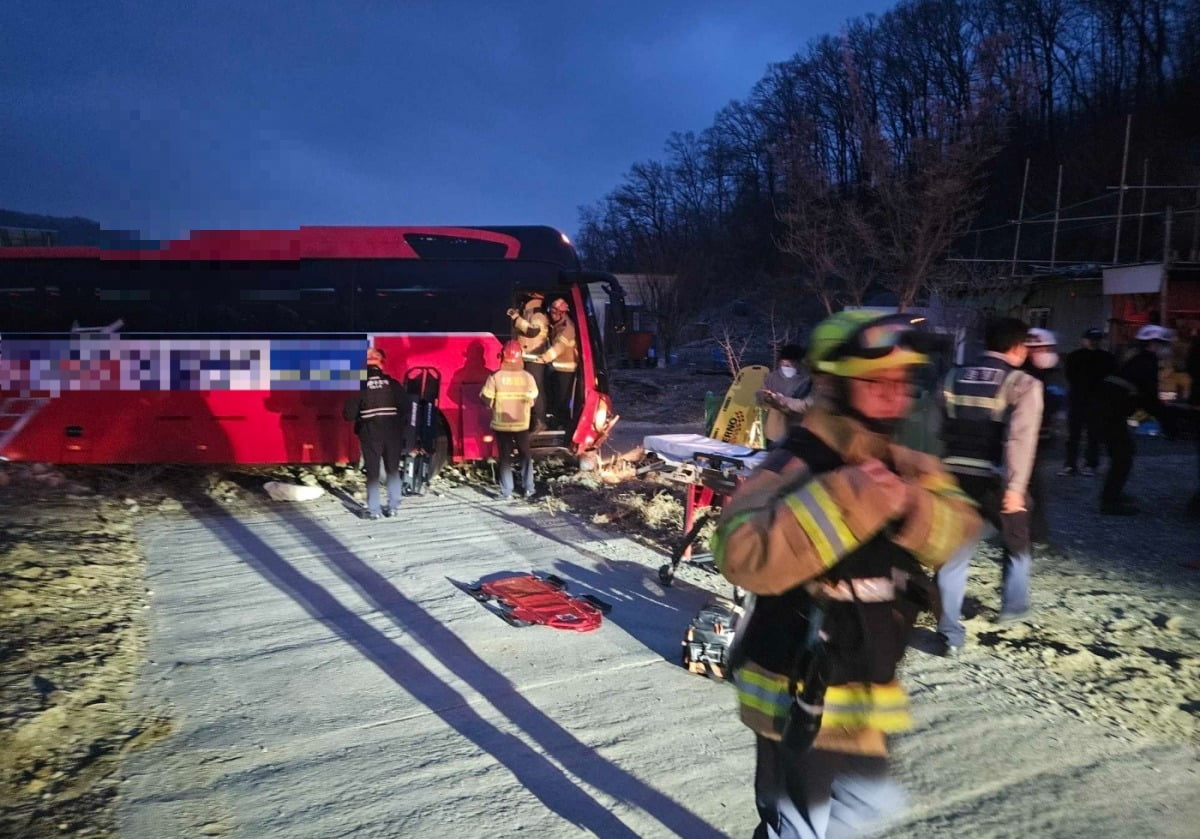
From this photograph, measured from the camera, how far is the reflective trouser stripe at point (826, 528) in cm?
212

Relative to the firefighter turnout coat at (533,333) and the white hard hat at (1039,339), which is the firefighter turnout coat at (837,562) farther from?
the firefighter turnout coat at (533,333)

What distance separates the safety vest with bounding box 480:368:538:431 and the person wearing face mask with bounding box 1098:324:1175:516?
6473 millimetres

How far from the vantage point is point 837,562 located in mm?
2230

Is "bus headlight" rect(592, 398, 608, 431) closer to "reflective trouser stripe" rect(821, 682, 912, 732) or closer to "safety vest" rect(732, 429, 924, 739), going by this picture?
"safety vest" rect(732, 429, 924, 739)

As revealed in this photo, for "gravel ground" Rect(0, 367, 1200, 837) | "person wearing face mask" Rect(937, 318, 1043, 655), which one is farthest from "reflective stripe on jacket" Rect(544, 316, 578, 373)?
"person wearing face mask" Rect(937, 318, 1043, 655)

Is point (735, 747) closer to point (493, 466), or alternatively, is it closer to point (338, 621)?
point (338, 621)

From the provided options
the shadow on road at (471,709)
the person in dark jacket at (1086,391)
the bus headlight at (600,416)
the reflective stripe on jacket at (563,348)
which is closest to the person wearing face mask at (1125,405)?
the person in dark jacket at (1086,391)

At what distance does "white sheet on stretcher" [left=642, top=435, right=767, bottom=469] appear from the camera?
6.14m

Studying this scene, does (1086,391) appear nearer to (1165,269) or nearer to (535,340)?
(535,340)

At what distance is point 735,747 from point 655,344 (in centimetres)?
3546

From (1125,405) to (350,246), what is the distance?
9.74m

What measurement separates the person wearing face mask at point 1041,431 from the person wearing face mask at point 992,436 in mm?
288

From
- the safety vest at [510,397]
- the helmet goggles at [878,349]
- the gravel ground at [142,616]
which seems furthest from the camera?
the safety vest at [510,397]

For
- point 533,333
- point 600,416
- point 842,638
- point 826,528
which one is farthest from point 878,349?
point 533,333
